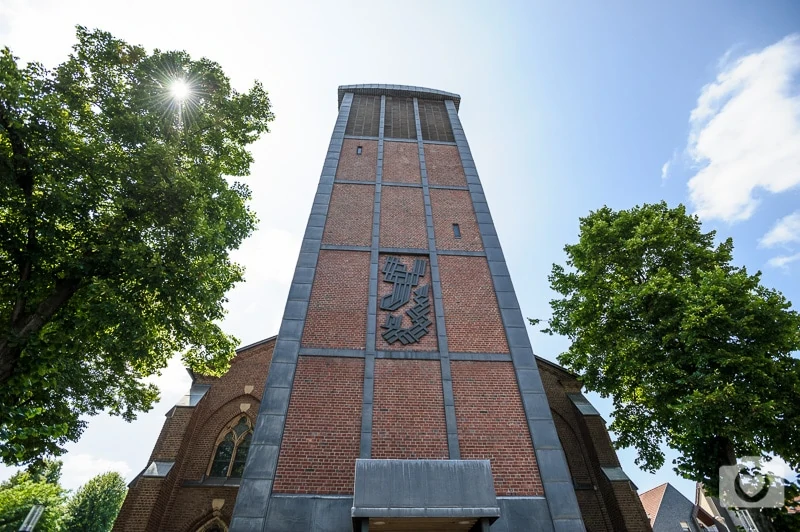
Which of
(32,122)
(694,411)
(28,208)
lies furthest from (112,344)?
(694,411)

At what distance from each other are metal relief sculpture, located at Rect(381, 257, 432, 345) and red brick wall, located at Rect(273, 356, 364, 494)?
1276mm

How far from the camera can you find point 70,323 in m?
8.49

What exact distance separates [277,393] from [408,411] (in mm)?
2911

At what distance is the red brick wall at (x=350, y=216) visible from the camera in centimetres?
1184

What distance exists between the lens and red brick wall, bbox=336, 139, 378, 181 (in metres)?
14.2

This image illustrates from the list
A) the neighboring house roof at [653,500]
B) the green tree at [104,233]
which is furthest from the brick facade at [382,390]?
the neighboring house roof at [653,500]

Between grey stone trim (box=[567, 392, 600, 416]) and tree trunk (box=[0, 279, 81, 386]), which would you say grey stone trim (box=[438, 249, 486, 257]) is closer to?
grey stone trim (box=[567, 392, 600, 416])

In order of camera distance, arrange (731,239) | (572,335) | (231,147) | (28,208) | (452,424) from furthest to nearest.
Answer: (572,335) < (731,239) < (231,147) < (452,424) < (28,208)

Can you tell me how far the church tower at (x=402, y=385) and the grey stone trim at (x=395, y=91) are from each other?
720 cm

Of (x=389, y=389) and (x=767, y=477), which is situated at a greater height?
(x=389, y=389)

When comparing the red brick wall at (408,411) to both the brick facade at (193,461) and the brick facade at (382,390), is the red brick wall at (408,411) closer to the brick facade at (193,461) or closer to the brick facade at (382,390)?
the brick facade at (382,390)

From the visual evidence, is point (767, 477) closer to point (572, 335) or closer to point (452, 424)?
point (572, 335)

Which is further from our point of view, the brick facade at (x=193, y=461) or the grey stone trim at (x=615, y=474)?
the grey stone trim at (x=615, y=474)

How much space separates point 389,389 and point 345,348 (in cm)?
149
